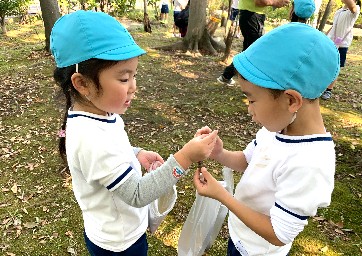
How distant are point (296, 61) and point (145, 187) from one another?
2.56 feet

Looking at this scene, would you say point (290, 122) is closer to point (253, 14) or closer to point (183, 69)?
point (253, 14)

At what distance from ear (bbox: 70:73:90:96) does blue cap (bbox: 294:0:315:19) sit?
169 inches

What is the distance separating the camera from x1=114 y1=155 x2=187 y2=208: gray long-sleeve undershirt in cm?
135

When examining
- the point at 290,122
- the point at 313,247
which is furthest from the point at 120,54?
the point at 313,247

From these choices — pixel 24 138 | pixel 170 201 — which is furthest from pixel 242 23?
pixel 170 201

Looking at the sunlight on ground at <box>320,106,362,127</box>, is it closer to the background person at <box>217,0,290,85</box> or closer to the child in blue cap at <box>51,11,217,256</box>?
the background person at <box>217,0,290,85</box>

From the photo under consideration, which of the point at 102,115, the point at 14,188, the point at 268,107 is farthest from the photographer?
the point at 14,188

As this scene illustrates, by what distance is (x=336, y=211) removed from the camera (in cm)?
306

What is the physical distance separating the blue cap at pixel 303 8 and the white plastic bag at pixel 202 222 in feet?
12.1

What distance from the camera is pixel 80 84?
1.38 metres

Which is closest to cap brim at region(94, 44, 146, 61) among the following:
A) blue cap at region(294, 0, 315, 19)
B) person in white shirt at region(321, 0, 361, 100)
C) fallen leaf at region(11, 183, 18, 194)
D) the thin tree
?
fallen leaf at region(11, 183, 18, 194)

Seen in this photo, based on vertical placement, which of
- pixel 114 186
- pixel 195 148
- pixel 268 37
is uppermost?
pixel 268 37

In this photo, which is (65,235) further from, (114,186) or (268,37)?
(268,37)

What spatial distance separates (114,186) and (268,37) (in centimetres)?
85
